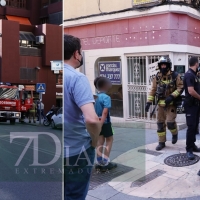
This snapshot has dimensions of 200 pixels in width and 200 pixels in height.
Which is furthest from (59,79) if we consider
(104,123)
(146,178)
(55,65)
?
(146,178)

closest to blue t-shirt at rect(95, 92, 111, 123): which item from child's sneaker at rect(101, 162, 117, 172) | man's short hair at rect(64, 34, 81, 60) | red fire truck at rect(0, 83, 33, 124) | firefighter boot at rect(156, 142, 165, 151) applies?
child's sneaker at rect(101, 162, 117, 172)

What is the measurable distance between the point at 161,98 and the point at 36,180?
2475 mm

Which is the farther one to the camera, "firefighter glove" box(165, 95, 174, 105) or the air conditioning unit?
"firefighter glove" box(165, 95, 174, 105)

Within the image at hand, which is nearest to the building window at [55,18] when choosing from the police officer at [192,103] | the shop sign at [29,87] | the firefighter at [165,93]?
the shop sign at [29,87]

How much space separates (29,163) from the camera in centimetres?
293

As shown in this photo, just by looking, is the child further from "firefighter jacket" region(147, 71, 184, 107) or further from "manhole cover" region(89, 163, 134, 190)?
"firefighter jacket" region(147, 71, 184, 107)

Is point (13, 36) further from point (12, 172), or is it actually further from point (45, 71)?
point (12, 172)

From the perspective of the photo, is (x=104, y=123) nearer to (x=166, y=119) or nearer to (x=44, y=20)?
(x=166, y=119)

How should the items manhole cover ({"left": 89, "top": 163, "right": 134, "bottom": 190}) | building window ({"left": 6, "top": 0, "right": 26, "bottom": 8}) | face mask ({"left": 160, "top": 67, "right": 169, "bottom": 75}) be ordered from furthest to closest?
face mask ({"left": 160, "top": 67, "right": 169, "bottom": 75}) < manhole cover ({"left": 89, "top": 163, "right": 134, "bottom": 190}) < building window ({"left": 6, "top": 0, "right": 26, "bottom": 8})

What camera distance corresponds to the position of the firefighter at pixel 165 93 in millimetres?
4898

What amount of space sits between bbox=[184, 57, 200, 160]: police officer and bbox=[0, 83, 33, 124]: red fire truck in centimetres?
288

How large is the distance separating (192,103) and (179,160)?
2.87 feet

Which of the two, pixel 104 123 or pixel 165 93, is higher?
pixel 165 93

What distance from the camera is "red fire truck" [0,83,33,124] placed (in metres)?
2.10
